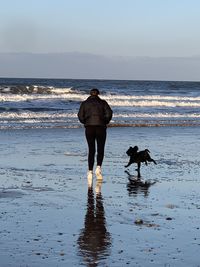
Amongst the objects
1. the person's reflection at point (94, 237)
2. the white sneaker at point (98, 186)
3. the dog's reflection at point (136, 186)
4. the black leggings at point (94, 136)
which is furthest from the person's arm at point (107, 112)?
the person's reflection at point (94, 237)

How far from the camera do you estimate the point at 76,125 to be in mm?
23750

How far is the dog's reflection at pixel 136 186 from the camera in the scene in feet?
29.7

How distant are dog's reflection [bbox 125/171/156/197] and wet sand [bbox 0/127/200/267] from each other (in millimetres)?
15

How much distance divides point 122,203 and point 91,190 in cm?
115

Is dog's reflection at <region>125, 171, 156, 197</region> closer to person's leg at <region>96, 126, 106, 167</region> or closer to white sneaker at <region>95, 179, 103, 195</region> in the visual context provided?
white sneaker at <region>95, 179, 103, 195</region>

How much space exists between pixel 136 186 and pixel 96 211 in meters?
2.24

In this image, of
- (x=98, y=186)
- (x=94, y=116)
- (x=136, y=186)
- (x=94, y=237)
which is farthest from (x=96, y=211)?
(x=94, y=116)

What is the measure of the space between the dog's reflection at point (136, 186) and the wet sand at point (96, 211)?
2cm

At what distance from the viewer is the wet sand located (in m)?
5.52

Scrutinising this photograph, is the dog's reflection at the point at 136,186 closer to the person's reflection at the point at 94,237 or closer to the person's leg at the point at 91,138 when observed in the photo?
the person's leg at the point at 91,138

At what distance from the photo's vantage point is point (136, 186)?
31.7 feet

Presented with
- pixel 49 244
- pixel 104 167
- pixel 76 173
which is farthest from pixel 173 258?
pixel 104 167

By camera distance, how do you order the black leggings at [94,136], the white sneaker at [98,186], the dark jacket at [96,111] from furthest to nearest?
the black leggings at [94,136]
the dark jacket at [96,111]
the white sneaker at [98,186]

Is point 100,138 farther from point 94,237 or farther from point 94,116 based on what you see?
point 94,237
